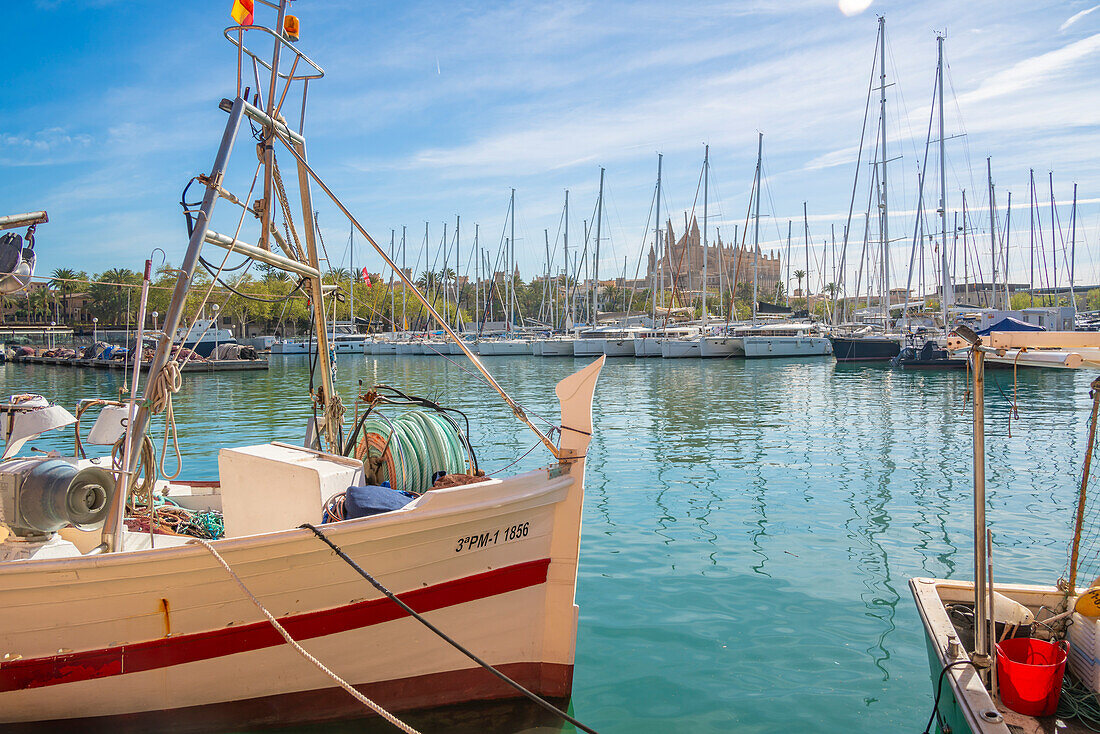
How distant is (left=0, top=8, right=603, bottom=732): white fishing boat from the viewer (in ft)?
15.2

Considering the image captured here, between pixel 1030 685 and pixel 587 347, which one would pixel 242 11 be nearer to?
pixel 1030 685

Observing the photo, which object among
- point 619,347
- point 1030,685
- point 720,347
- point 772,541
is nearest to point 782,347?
point 720,347

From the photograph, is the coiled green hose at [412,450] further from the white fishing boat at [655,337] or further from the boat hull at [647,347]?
the boat hull at [647,347]

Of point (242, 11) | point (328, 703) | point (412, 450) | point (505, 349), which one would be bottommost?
point (328, 703)

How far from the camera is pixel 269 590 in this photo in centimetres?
481

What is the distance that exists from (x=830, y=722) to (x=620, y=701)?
158cm

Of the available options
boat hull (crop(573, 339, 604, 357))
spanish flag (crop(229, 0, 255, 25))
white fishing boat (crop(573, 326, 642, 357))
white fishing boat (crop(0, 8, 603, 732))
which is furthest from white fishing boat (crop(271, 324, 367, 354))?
white fishing boat (crop(0, 8, 603, 732))

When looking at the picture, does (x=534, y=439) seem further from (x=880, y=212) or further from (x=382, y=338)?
(x=382, y=338)

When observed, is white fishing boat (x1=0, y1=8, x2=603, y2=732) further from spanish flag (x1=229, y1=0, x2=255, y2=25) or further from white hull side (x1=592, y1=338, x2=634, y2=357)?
white hull side (x1=592, y1=338, x2=634, y2=357)

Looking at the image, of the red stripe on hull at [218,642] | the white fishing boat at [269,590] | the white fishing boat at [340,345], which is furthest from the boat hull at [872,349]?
the white fishing boat at [340,345]

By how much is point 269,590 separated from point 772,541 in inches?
267

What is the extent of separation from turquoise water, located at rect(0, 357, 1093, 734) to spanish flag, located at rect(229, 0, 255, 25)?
18.3ft

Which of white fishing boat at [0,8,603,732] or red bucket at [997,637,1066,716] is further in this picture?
white fishing boat at [0,8,603,732]

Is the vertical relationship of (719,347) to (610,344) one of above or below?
below
